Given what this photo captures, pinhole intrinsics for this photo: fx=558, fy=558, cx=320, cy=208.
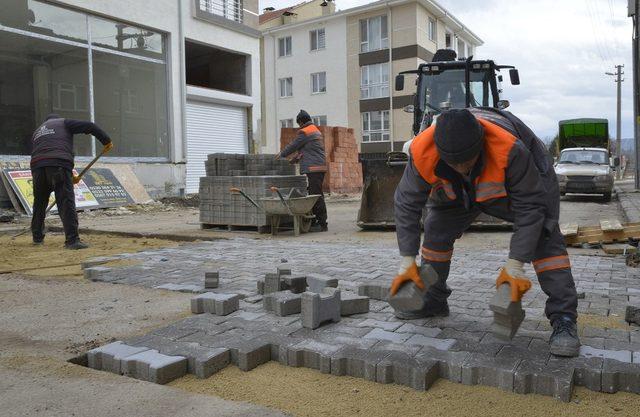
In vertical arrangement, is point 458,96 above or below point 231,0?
below

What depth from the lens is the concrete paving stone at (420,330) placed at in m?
3.32

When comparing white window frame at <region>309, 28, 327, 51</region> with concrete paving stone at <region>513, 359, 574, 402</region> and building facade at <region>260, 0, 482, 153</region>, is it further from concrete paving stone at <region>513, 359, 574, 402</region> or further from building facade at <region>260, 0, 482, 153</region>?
concrete paving stone at <region>513, 359, 574, 402</region>

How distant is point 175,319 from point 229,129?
1616 cm

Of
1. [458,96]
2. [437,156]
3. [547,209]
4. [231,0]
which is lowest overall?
[547,209]

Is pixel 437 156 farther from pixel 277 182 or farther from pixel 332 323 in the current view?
pixel 277 182

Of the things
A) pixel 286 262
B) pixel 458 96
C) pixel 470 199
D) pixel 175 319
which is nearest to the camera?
pixel 470 199

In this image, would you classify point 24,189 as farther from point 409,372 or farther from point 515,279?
point 515,279

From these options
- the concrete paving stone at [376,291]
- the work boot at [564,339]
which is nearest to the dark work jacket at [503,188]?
the work boot at [564,339]

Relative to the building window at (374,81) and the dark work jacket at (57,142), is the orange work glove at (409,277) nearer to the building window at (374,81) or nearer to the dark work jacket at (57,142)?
the dark work jacket at (57,142)

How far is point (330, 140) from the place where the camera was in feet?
67.7

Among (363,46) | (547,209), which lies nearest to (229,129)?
(363,46)

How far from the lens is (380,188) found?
9023mm

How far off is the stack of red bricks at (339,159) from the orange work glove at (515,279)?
1728 cm

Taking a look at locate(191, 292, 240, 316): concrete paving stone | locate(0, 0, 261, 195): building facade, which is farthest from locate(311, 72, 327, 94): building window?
locate(191, 292, 240, 316): concrete paving stone
